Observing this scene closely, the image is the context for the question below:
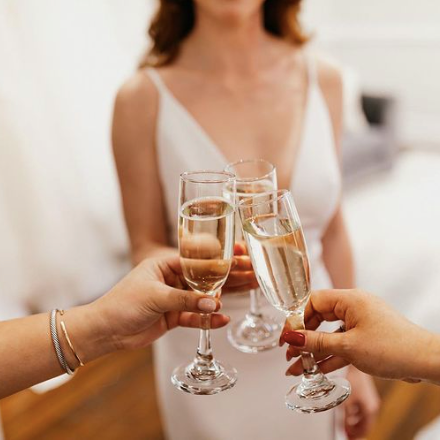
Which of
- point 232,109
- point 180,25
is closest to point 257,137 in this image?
point 232,109

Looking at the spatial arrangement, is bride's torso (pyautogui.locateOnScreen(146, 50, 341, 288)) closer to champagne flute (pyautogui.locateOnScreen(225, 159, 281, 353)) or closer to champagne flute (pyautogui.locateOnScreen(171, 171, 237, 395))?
champagne flute (pyautogui.locateOnScreen(225, 159, 281, 353))

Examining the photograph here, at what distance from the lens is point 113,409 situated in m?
3.06

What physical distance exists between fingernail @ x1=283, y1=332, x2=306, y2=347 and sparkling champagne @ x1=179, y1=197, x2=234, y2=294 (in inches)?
6.1

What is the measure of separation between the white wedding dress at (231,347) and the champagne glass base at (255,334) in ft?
0.47

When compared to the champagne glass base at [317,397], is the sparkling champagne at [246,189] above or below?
above

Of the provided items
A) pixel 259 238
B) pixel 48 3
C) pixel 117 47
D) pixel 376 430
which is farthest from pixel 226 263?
pixel 117 47

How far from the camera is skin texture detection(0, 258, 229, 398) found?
1.19m

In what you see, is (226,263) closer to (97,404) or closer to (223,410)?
(223,410)

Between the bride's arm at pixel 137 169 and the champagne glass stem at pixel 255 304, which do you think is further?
the bride's arm at pixel 137 169

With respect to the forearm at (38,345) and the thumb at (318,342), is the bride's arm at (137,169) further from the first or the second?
the thumb at (318,342)

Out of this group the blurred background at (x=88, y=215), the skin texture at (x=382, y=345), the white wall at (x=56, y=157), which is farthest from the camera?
the white wall at (x=56, y=157)

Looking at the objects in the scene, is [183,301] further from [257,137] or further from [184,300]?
[257,137]

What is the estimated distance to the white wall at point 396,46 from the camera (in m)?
6.07

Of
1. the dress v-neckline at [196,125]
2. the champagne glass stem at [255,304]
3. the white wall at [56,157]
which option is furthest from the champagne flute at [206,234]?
the white wall at [56,157]
